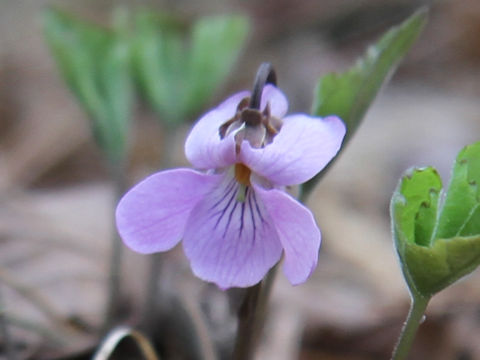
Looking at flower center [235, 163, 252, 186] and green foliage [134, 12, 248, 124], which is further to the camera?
green foliage [134, 12, 248, 124]

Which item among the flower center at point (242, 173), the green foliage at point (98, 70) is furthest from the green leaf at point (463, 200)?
the green foliage at point (98, 70)

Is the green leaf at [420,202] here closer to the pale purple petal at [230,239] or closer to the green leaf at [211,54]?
the pale purple petal at [230,239]

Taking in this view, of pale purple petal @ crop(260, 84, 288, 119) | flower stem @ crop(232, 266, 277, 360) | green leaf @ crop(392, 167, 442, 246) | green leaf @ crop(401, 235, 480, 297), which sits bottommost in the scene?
flower stem @ crop(232, 266, 277, 360)

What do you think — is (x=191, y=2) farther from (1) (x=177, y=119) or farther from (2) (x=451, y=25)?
(1) (x=177, y=119)

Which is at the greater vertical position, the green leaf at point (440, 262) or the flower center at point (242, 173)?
the flower center at point (242, 173)

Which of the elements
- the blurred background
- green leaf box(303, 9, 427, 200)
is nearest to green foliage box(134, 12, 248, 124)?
the blurred background

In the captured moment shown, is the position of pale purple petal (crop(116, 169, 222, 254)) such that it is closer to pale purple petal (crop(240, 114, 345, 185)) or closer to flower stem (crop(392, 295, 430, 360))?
pale purple petal (crop(240, 114, 345, 185))
